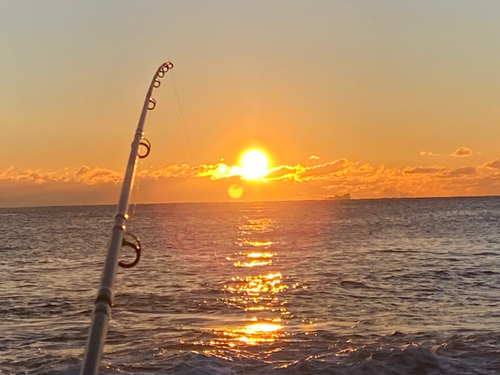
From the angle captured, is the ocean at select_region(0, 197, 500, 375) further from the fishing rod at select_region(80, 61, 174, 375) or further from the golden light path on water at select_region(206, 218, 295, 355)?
the fishing rod at select_region(80, 61, 174, 375)

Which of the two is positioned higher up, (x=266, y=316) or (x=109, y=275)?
(x=109, y=275)

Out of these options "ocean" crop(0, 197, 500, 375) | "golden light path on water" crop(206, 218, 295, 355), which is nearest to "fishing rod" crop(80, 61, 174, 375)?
"ocean" crop(0, 197, 500, 375)

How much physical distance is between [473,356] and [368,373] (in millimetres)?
2440

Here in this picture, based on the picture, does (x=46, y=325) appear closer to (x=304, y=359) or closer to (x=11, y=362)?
(x=11, y=362)

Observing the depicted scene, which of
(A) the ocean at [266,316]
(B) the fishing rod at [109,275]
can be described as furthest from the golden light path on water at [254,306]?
(B) the fishing rod at [109,275]

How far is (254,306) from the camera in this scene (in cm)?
1878

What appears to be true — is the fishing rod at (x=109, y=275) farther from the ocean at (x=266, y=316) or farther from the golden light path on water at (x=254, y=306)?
the golden light path on water at (x=254, y=306)

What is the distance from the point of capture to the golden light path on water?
13961mm

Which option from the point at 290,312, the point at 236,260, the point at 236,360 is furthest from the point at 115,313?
the point at 236,260

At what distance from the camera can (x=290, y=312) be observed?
17.5m

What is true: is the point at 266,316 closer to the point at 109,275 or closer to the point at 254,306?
the point at 254,306

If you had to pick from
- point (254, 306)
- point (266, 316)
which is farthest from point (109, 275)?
point (254, 306)

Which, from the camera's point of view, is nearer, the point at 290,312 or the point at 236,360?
the point at 236,360

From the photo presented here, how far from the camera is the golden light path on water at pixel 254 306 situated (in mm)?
13961
